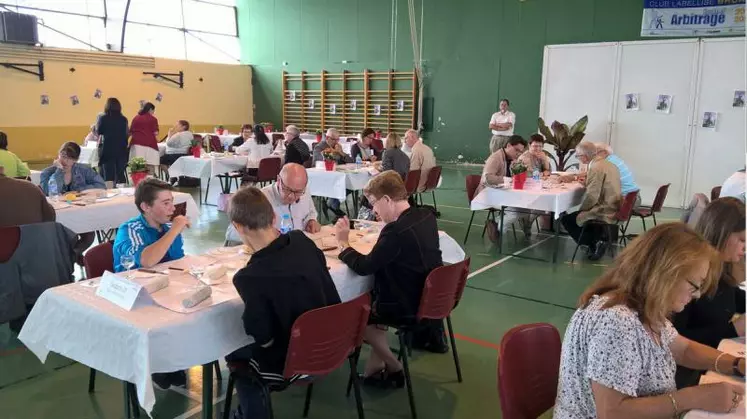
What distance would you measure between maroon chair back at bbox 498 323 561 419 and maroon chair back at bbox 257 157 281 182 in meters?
6.43

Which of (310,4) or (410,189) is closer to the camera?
(410,189)

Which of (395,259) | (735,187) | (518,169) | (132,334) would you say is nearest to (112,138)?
(518,169)

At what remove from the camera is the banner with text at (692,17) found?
8688 millimetres

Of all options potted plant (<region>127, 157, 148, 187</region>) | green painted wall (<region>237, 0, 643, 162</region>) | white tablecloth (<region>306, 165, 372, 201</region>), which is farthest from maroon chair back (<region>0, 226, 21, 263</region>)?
green painted wall (<region>237, 0, 643, 162</region>)

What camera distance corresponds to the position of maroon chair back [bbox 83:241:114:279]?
9.59 feet

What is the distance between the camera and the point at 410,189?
719 centimetres

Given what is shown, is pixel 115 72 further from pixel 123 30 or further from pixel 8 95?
pixel 8 95

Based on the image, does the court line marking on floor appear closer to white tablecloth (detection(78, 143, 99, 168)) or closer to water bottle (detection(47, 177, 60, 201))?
water bottle (detection(47, 177, 60, 201))

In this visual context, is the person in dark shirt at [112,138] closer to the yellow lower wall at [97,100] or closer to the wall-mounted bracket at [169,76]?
the yellow lower wall at [97,100]

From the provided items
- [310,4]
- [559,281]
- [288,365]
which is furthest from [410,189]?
[310,4]

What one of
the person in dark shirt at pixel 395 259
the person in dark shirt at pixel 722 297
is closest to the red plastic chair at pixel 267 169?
the person in dark shirt at pixel 395 259

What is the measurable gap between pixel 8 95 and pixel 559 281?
12.0m

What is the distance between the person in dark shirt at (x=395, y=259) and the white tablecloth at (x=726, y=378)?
1375 millimetres

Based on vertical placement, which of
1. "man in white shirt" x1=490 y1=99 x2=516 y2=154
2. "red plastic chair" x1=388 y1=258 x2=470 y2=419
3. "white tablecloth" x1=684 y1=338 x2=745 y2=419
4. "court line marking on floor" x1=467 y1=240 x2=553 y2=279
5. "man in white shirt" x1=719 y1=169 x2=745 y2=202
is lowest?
"court line marking on floor" x1=467 y1=240 x2=553 y2=279
